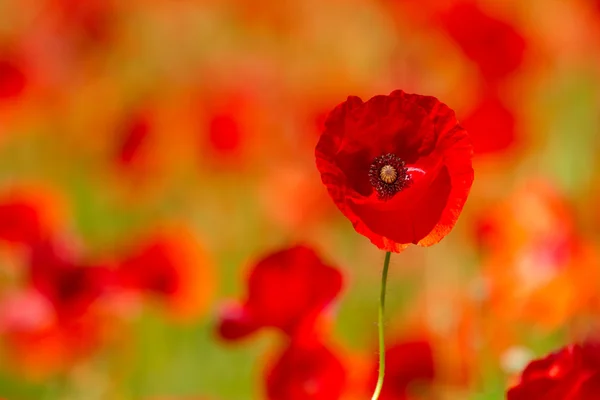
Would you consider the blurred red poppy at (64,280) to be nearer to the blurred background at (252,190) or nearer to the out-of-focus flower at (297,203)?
the blurred background at (252,190)

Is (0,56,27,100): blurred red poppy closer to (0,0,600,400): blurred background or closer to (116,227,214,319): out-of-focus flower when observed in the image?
(0,0,600,400): blurred background

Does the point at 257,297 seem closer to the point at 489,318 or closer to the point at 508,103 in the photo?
the point at 489,318

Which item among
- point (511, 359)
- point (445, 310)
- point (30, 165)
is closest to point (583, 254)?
point (445, 310)

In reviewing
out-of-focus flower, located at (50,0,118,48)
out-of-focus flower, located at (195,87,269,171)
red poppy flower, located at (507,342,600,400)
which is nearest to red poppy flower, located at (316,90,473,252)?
red poppy flower, located at (507,342,600,400)

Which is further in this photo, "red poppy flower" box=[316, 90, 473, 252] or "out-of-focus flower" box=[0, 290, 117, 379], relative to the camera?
"out-of-focus flower" box=[0, 290, 117, 379]

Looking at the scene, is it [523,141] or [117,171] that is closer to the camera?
[523,141]

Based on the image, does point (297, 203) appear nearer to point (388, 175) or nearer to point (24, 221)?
point (24, 221)
